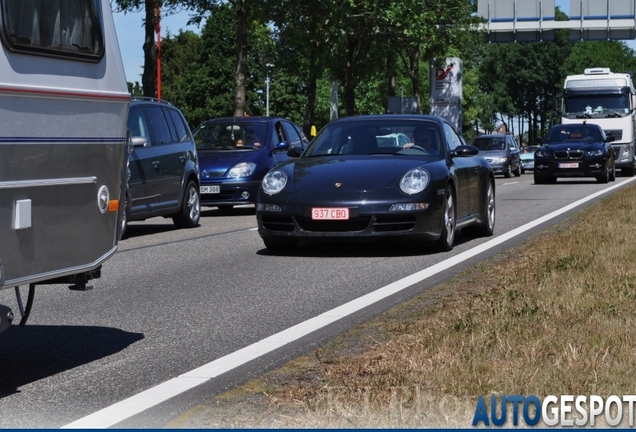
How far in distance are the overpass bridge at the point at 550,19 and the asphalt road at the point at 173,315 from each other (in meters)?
55.0

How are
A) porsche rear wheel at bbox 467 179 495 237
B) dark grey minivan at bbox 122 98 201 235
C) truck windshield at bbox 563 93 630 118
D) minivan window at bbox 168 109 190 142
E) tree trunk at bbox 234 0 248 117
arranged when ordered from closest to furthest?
porsche rear wheel at bbox 467 179 495 237 → dark grey minivan at bbox 122 98 201 235 → minivan window at bbox 168 109 190 142 → tree trunk at bbox 234 0 248 117 → truck windshield at bbox 563 93 630 118

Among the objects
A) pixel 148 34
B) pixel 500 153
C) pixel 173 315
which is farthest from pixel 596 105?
pixel 173 315

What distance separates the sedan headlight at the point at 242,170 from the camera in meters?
21.7

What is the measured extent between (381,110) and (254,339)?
89.8 meters

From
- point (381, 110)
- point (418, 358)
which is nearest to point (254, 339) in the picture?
point (418, 358)

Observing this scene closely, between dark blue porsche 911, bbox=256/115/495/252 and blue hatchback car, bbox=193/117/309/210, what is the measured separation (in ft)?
22.6

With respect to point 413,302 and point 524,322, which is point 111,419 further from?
point 413,302

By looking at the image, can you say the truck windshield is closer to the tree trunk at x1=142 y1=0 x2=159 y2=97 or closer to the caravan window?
the tree trunk at x1=142 y1=0 x2=159 y2=97

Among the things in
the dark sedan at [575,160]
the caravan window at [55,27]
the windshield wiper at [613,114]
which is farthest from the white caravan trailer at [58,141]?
the windshield wiper at [613,114]

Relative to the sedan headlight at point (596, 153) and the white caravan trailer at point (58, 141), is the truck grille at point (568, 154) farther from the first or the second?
the white caravan trailer at point (58, 141)

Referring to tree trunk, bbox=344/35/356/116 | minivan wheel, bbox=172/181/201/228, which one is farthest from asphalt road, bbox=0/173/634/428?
tree trunk, bbox=344/35/356/116

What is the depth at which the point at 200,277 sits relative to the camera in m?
11.4

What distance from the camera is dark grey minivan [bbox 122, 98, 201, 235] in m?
16.7

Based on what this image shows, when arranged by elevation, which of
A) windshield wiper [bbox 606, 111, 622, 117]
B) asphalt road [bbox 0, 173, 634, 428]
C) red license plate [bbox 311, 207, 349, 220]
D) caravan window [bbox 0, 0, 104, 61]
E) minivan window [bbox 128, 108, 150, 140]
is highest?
caravan window [bbox 0, 0, 104, 61]
